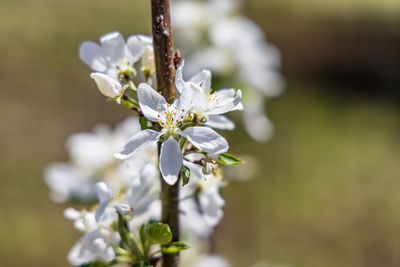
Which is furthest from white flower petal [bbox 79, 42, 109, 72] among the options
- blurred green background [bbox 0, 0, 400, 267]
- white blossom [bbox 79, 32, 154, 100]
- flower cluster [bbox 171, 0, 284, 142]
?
blurred green background [bbox 0, 0, 400, 267]

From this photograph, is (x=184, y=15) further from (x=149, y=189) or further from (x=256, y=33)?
(x=149, y=189)

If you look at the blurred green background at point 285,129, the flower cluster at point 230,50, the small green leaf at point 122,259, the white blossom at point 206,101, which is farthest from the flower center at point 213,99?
the blurred green background at point 285,129

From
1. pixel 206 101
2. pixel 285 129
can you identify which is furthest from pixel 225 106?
pixel 285 129

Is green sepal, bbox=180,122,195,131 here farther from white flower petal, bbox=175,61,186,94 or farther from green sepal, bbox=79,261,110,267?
green sepal, bbox=79,261,110,267

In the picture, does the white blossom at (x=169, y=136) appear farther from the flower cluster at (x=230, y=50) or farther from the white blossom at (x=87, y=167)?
the flower cluster at (x=230, y=50)

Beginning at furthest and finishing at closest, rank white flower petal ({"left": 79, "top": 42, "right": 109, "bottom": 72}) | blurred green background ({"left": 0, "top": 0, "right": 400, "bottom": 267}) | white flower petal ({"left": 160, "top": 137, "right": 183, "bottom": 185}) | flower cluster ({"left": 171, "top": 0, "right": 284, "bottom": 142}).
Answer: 1. blurred green background ({"left": 0, "top": 0, "right": 400, "bottom": 267})
2. flower cluster ({"left": 171, "top": 0, "right": 284, "bottom": 142})
3. white flower petal ({"left": 79, "top": 42, "right": 109, "bottom": 72})
4. white flower petal ({"left": 160, "top": 137, "right": 183, "bottom": 185})

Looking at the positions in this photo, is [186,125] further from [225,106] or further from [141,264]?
[141,264]

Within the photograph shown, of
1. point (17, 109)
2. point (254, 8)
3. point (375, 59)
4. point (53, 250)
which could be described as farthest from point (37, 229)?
point (375, 59)
